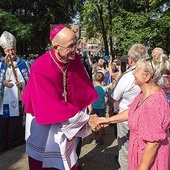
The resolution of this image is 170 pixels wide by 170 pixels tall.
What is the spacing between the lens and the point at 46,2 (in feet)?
74.2

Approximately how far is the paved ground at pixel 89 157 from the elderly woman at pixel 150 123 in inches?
74.4

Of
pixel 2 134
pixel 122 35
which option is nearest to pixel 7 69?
pixel 2 134

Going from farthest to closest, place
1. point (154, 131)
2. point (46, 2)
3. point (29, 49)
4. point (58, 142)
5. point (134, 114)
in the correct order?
point (29, 49) < point (46, 2) < point (58, 142) < point (134, 114) < point (154, 131)

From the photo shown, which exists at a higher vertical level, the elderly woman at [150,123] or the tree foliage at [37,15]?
the tree foliage at [37,15]

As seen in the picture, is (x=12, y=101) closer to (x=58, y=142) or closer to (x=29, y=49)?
(x=58, y=142)

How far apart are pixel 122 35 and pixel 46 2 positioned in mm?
7370

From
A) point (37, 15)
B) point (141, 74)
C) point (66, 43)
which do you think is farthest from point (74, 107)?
point (37, 15)

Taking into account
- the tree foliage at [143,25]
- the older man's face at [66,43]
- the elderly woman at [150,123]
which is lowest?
the elderly woman at [150,123]

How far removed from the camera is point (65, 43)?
2553 mm

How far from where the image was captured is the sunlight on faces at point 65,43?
8.39ft

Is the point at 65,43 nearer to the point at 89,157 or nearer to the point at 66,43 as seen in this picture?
the point at 66,43

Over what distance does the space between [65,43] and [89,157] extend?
2.56m

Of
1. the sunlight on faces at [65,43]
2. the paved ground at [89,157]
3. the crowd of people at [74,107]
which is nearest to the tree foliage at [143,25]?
the paved ground at [89,157]

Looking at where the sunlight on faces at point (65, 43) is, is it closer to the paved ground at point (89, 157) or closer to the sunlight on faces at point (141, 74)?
the sunlight on faces at point (141, 74)
